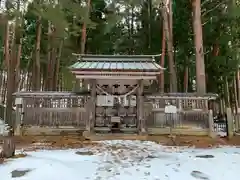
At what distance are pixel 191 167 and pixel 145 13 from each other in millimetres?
14604

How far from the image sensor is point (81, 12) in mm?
12336

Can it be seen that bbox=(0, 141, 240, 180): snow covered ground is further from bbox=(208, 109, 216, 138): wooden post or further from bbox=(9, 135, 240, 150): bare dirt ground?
bbox=(208, 109, 216, 138): wooden post

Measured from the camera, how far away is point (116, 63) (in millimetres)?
9578

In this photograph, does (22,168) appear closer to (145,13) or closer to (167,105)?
(167,105)

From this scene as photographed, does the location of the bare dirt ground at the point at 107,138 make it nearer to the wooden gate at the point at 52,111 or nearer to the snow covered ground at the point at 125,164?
the wooden gate at the point at 52,111

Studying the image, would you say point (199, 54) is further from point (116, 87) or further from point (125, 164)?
point (125, 164)

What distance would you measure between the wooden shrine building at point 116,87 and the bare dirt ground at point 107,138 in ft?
1.69

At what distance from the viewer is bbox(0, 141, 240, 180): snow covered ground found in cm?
450

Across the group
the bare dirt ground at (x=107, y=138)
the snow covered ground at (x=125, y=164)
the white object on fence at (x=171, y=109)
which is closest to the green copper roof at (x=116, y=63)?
the white object on fence at (x=171, y=109)

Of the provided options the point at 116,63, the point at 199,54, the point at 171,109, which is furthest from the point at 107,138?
the point at 199,54

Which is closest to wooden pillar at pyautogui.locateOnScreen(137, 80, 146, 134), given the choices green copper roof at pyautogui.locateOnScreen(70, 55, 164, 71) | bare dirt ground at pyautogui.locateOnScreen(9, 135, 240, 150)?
bare dirt ground at pyautogui.locateOnScreen(9, 135, 240, 150)

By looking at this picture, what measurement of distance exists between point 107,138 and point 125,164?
356 cm

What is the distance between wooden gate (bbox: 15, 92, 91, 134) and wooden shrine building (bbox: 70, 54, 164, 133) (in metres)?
0.41

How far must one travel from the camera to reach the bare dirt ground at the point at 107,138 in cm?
762
